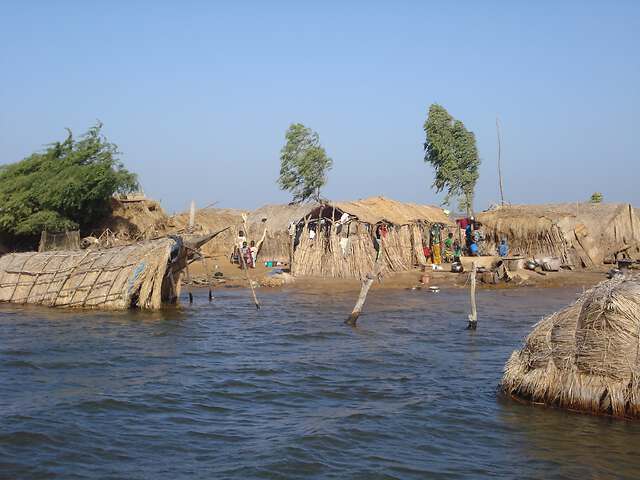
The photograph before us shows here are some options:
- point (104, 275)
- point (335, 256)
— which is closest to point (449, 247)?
point (335, 256)

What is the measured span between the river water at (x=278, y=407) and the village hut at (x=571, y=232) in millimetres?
10982

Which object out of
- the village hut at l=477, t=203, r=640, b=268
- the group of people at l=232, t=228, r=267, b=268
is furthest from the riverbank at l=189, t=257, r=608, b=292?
the village hut at l=477, t=203, r=640, b=268

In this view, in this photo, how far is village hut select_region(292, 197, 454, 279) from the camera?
23094 millimetres

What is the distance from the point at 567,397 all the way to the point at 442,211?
24.0m

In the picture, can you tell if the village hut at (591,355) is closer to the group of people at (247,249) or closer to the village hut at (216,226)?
the group of people at (247,249)

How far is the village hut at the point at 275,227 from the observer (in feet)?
90.1

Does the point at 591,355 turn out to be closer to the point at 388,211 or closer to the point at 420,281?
the point at 420,281

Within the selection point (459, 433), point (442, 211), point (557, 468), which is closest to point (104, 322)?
point (459, 433)

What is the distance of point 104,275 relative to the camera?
55.8 feet

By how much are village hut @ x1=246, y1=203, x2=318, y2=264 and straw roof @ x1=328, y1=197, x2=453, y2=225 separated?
194cm

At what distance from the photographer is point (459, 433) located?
7.93 metres

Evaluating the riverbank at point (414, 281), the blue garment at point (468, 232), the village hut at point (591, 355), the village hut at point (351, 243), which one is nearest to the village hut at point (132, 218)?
the riverbank at point (414, 281)

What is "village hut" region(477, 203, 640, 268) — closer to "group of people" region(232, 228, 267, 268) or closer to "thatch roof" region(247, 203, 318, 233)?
"thatch roof" region(247, 203, 318, 233)

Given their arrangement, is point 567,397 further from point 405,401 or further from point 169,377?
point 169,377
